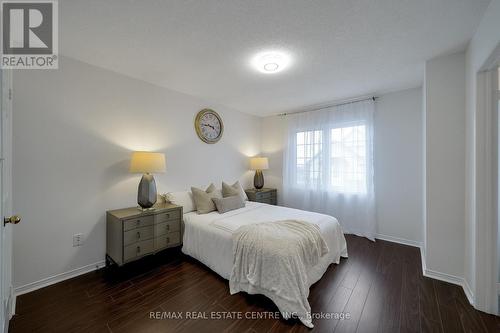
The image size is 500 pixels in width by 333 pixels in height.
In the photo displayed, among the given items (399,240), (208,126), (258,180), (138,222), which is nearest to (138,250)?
(138,222)

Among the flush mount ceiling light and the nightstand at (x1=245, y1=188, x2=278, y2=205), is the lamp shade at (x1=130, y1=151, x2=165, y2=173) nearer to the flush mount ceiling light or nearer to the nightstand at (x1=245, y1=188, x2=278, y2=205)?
the flush mount ceiling light

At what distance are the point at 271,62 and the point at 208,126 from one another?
182 cm

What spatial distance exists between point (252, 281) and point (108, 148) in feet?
7.71

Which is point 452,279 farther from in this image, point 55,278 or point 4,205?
point 55,278

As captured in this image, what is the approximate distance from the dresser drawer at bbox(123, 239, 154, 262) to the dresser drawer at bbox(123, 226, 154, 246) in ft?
0.16

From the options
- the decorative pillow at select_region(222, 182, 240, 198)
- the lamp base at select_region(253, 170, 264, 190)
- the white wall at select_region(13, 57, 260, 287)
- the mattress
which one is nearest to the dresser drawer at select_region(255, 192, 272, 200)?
Answer: the lamp base at select_region(253, 170, 264, 190)

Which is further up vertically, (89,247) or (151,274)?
(89,247)

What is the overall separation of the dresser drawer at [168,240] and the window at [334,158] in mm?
2674

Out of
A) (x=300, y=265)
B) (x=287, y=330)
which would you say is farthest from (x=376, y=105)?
(x=287, y=330)

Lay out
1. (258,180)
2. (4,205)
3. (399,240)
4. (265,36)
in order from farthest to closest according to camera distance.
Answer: (258,180), (399,240), (265,36), (4,205)

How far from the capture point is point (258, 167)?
170 inches

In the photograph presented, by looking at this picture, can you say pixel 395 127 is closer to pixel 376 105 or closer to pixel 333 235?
pixel 376 105

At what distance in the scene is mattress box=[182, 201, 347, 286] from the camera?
2.19m

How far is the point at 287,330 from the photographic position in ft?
5.08
